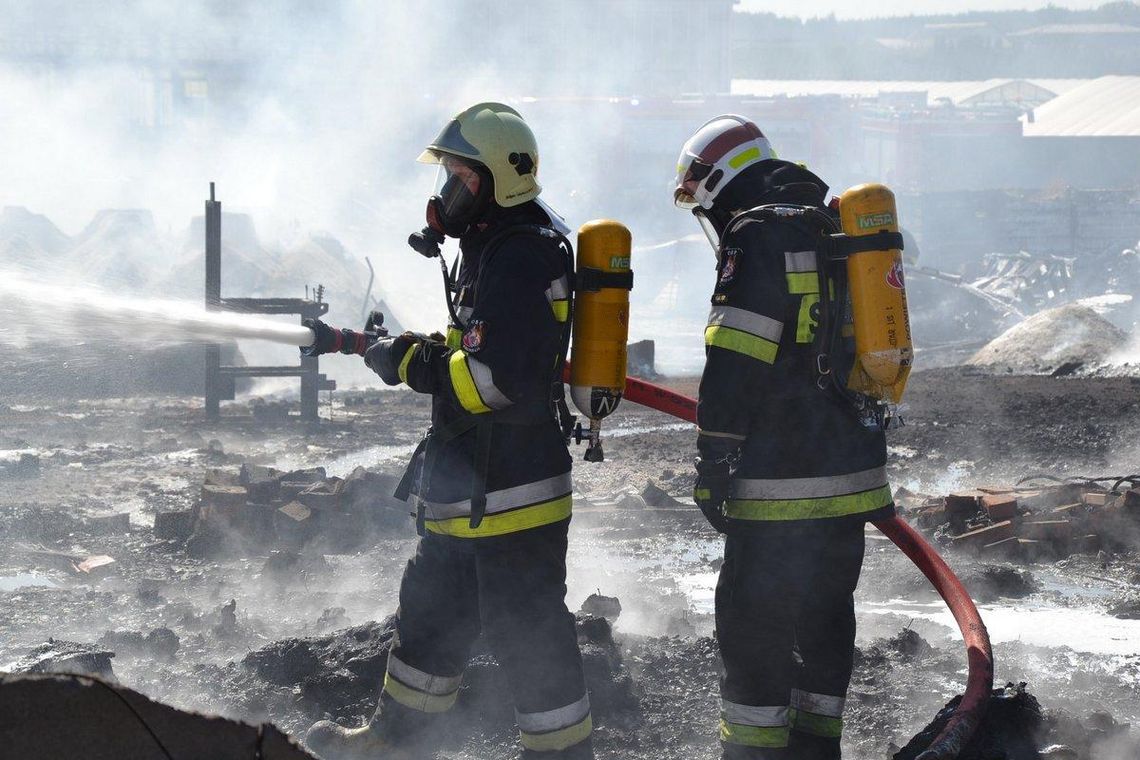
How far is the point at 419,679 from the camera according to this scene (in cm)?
348

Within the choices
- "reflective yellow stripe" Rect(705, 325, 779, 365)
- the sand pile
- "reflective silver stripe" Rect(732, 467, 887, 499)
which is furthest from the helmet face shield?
the sand pile

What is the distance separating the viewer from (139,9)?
3544 centimetres

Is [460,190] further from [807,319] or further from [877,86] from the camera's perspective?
[877,86]

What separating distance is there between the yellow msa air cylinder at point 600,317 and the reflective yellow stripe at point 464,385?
0.30 meters

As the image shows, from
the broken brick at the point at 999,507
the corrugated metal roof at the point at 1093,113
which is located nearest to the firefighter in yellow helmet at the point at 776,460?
the broken brick at the point at 999,507

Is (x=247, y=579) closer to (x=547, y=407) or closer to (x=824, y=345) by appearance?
(x=547, y=407)

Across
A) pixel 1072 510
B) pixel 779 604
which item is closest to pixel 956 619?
pixel 779 604

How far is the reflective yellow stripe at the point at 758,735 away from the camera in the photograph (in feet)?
11.2

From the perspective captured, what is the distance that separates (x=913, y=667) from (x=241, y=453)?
23.0 feet

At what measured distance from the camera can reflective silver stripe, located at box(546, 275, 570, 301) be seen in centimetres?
324

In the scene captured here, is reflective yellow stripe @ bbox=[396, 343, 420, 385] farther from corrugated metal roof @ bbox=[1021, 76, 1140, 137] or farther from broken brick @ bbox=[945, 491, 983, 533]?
corrugated metal roof @ bbox=[1021, 76, 1140, 137]

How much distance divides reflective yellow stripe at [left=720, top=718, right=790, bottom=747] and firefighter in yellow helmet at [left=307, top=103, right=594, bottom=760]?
1.47 ft

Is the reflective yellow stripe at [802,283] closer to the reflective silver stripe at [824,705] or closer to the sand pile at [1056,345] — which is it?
the reflective silver stripe at [824,705]

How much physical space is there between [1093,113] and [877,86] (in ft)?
58.6
